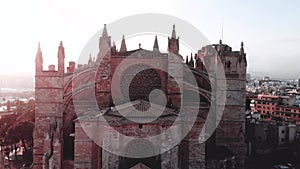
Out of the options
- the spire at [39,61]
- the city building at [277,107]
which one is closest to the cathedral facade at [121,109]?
the spire at [39,61]

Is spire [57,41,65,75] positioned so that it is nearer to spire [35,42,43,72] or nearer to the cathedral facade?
the cathedral facade

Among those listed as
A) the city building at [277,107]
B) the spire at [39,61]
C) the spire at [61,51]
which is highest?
the spire at [61,51]

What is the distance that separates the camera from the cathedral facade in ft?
56.0

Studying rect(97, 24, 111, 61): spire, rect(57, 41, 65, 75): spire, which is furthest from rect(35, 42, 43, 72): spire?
rect(97, 24, 111, 61): spire

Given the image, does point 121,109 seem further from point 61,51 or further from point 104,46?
point 61,51

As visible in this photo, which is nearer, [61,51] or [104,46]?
A: [104,46]

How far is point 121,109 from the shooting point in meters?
18.6

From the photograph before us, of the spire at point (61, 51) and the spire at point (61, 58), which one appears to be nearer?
the spire at point (61, 58)

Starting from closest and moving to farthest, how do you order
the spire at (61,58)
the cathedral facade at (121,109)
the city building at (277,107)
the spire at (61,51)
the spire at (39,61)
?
the cathedral facade at (121,109) → the spire at (39,61) → the spire at (61,58) → the spire at (61,51) → the city building at (277,107)

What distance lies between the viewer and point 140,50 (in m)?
22.7

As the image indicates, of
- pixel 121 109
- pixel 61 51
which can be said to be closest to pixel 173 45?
pixel 121 109

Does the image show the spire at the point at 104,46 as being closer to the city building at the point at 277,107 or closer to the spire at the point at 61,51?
the spire at the point at 61,51

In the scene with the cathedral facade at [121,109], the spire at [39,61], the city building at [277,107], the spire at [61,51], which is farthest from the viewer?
the city building at [277,107]

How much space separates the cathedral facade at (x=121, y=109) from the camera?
17.1 meters
